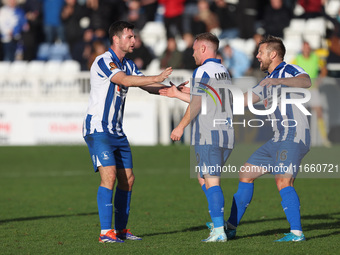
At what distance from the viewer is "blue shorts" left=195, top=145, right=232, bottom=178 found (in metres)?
7.77

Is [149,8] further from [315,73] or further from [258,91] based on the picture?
[258,91]

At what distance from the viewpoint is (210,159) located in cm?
776

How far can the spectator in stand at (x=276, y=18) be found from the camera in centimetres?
2167

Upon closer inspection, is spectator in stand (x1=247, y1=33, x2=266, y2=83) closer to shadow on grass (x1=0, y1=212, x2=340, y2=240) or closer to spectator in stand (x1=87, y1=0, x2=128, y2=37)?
spectator in stand (x1=87, y1=0, x2=128, y2=37)

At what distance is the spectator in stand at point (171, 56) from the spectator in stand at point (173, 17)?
1.43 metres

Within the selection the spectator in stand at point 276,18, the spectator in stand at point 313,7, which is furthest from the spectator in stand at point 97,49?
the spectator in stand at point 313,7

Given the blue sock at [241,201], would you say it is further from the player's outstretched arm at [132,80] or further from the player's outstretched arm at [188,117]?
the player's outstretched arm at [132,80]

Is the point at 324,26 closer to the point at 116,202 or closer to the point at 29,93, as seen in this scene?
the point at 29,93

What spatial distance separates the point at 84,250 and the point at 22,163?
1089 cm

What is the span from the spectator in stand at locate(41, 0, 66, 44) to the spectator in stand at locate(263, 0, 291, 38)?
6.35m

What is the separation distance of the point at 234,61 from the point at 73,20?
576cm

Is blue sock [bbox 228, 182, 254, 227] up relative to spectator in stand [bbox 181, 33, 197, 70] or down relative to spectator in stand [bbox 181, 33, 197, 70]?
down

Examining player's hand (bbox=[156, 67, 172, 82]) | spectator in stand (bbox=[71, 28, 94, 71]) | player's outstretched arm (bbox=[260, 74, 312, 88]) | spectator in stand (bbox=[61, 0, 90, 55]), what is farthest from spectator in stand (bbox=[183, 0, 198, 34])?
player's outstretched arm (bbox=[260, 74, 312, 88])

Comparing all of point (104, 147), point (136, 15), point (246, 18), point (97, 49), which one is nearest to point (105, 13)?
point (136, 15)
